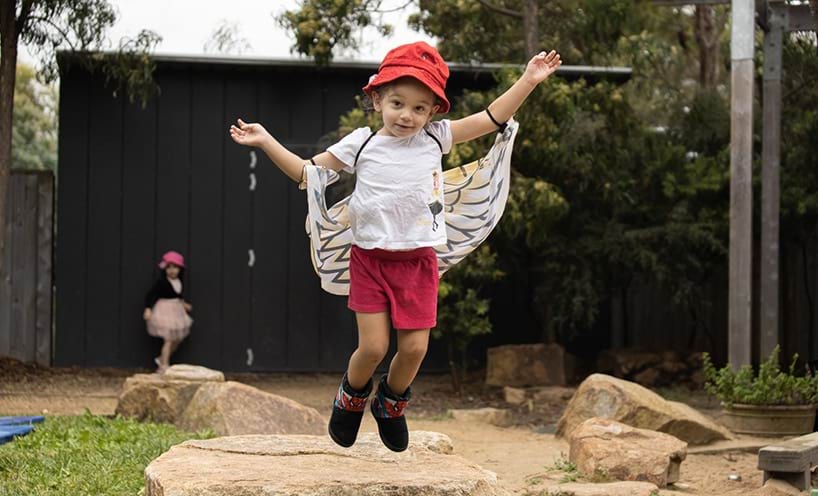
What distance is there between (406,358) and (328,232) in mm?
628

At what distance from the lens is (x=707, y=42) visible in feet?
64.8

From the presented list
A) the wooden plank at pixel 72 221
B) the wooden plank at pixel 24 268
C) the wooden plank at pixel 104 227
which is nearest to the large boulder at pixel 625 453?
the wooden plank at pixel 104 227

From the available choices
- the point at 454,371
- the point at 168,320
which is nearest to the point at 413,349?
the point at 454,371

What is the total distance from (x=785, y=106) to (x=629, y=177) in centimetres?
182

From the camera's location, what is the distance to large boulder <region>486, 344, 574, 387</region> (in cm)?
1259

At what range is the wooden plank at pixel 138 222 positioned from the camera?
1321cm

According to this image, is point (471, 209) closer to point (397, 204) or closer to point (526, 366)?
point (397, 204)

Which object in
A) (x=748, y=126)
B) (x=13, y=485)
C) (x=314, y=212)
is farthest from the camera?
(x=748, y=126)

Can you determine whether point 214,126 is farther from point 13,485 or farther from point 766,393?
point 13,485

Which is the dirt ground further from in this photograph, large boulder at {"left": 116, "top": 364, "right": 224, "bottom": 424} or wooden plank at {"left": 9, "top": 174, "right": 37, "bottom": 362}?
large boulder at {"left": 116, "top": 364, "right": 224, "bottom": 424}

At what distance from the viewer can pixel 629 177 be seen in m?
12.8

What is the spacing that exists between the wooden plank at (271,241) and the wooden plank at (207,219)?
382 mm

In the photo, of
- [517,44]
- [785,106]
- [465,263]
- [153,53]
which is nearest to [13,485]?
[465,263]

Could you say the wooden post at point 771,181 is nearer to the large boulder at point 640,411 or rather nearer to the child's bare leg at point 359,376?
the large boulder at point 640,411
